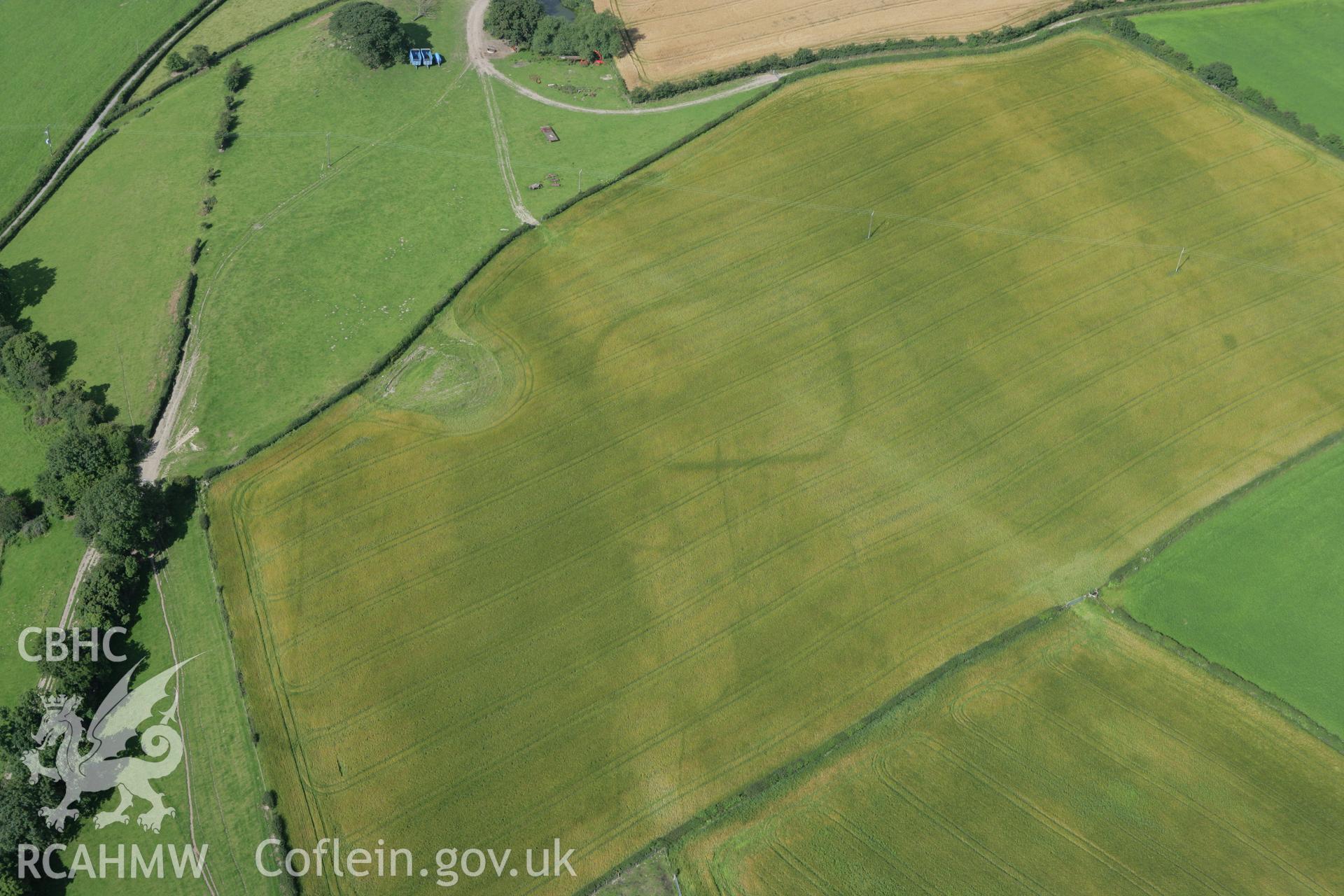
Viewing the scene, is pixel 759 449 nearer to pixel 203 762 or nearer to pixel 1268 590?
pixel 1268 590

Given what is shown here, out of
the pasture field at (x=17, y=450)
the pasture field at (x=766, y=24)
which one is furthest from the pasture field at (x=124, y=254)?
the pasture field at (x=766, y=24)

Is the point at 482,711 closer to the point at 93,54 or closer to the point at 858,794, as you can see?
the point at 858,794

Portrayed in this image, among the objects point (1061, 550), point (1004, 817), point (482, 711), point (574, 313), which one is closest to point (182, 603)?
point (482, 711)

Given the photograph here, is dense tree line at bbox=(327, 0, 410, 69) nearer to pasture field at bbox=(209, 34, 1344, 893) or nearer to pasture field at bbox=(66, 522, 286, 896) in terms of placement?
pasture field at bbox=(209, 34, 1344, 893)

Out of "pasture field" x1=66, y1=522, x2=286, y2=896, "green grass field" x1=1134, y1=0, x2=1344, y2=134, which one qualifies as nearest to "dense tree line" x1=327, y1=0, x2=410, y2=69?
"pasture field" x1=66, y1=522, x2=286, y2=896

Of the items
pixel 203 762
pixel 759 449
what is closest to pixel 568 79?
pixel 759 449
